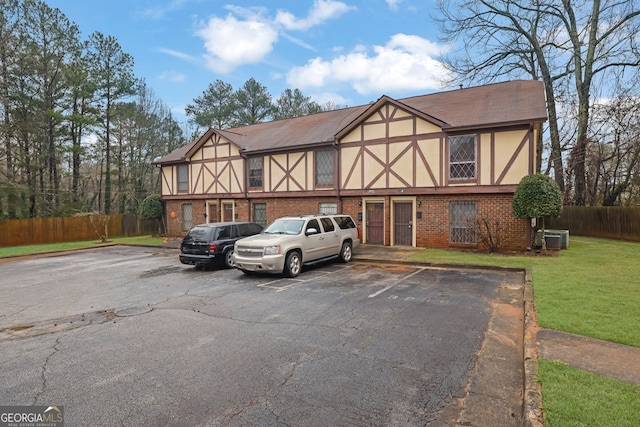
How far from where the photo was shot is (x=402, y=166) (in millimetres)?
16031

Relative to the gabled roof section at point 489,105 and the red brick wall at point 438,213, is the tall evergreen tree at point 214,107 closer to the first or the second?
the red brick wall at point 438,213

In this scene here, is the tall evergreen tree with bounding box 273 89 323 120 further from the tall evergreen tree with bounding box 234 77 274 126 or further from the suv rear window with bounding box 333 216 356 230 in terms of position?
the suv rear window with bounding box 333 216 356 230

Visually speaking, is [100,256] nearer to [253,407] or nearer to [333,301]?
[333,301]

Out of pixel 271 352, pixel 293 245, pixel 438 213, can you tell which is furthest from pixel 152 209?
pixel 271 352

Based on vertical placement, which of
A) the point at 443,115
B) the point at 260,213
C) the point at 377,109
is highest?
the point at 377,109

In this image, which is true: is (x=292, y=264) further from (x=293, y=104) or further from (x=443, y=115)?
(x=293, y=104)

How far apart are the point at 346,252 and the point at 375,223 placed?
465cm

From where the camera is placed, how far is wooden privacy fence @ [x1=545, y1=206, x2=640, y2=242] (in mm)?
18125

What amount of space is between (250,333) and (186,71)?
868 inches

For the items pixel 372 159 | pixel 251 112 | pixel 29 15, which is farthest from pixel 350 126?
pixel 251 112

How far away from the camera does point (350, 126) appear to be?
1708 centimetres

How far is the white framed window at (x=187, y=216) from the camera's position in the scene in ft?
80.3

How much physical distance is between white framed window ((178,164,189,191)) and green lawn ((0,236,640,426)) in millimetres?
17514

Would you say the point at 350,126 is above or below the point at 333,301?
above
